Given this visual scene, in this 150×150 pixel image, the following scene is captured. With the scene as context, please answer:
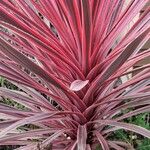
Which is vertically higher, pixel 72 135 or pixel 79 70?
pixel 79 70

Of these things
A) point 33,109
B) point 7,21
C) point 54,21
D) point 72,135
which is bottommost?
point 72,135

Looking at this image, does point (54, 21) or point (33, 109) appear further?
point (33, 109)

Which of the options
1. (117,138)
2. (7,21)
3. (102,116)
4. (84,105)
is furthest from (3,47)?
(117,138)

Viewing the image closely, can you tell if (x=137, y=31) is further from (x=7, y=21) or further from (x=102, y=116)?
(x=7, y=21)

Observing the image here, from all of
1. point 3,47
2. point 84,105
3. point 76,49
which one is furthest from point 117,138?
point 3,47

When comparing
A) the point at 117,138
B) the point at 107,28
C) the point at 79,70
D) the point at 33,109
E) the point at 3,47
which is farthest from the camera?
the point at 117,138

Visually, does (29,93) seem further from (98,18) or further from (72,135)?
(98,18)

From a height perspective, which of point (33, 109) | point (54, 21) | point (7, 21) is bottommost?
point (33, 109)

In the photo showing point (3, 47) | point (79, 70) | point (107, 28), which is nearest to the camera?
point (3, 47)

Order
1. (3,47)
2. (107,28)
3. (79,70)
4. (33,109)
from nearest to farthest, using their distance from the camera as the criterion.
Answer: (3,47), (79,70), (107,28), (33,109)
